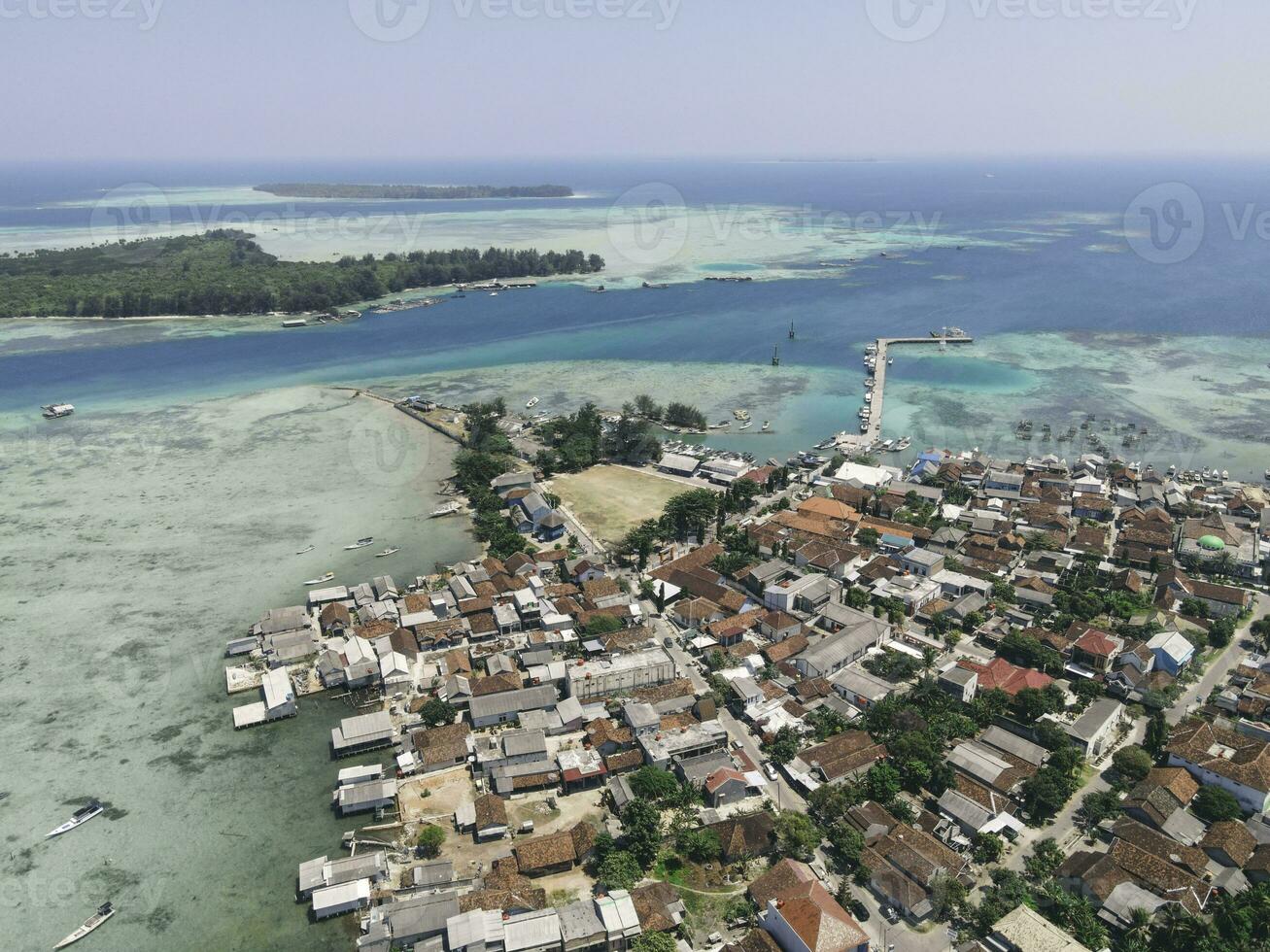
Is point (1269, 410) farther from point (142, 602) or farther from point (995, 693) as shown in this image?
point (142, 602)

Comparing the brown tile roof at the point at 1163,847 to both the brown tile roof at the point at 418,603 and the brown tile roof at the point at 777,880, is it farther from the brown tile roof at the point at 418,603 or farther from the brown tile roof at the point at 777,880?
the brown tile roof at the point at 418,603

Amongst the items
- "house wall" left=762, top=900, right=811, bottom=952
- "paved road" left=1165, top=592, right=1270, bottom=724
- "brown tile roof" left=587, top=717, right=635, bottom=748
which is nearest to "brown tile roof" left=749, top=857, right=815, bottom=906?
"house wall" left=762, top=900, right=811, bottom=952

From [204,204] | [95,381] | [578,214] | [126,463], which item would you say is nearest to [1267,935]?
[126,463]

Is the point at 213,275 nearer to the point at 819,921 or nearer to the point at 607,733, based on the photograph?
the point at 607,733

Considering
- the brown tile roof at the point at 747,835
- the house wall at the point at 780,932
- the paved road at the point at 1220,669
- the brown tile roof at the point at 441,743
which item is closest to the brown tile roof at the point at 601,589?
the brown tile roof at the point at 441,743

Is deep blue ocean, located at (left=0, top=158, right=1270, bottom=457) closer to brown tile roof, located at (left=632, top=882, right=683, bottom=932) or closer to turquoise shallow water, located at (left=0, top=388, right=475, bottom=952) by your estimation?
turquoise shallow water, located at (left=0, top=388, right=475, bottom=952)

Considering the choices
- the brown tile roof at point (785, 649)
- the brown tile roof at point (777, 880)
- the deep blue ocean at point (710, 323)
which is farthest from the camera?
the deep blue ocean at point (710, 323)

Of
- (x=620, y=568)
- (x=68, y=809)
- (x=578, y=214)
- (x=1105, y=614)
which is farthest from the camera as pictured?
(x=578, y=214)
